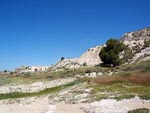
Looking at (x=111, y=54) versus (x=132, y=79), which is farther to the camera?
(x=111, y=54)

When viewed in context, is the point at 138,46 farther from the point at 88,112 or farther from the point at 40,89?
the point at 88,112

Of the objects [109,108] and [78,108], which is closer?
[109,108]

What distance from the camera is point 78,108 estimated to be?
30.8 metres

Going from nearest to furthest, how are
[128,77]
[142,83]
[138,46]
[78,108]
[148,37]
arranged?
[78,108], [142,83], [128,77], [138,46], [148,37]

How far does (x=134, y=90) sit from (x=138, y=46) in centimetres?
11592

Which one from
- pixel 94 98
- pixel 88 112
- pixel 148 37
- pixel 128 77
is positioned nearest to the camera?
pixel 88 112

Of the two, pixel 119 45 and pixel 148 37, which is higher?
pixel 148 37

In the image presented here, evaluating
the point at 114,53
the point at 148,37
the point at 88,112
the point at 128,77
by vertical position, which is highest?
the point at 148,37

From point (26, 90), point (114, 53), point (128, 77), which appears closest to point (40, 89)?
point (26, 90)

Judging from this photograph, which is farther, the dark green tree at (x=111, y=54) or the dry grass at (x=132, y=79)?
the dark green tree at (x=111, y=54)

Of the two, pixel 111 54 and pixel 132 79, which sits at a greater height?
pixel 111 54

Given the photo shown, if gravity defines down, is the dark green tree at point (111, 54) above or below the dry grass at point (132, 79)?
above

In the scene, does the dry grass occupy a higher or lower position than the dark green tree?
lower

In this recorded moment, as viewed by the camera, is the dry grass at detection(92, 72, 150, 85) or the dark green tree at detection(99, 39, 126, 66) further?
the dark green tree at detection(99, 39, 126, 66)
